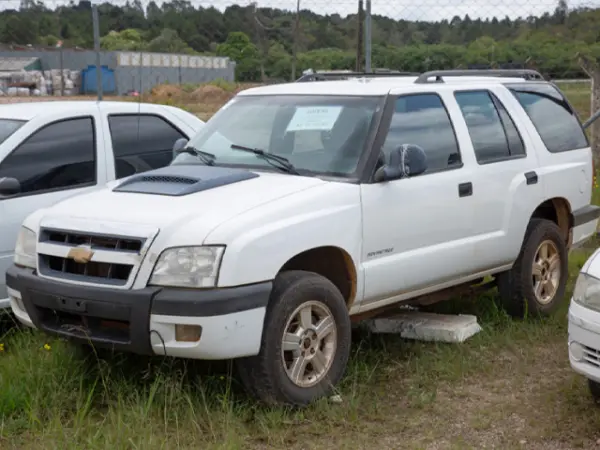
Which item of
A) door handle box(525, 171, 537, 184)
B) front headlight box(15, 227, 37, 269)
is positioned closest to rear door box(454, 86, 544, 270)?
door handle box(525, 171, 537, 184)

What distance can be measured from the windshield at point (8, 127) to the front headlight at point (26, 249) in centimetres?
128

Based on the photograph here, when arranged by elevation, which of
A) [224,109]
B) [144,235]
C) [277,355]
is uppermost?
[224,109]

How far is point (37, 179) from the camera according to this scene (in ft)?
20.3

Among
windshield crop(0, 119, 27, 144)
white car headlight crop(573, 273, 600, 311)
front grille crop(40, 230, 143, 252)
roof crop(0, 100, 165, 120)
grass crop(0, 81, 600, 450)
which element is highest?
roof crop(0, 100, 165, 120)

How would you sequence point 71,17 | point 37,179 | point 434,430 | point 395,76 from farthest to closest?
point 71,17
point 395,76
point 37,179
point 434,430

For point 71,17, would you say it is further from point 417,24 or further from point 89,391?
point 89,391

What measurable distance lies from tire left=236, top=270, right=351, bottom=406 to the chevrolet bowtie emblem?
0.95 meters

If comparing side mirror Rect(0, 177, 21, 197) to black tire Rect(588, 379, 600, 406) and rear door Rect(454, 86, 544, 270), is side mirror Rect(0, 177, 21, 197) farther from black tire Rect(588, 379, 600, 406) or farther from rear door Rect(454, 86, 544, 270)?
black tire Rect(588, 379, 600, 406)

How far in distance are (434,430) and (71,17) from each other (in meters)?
12.0

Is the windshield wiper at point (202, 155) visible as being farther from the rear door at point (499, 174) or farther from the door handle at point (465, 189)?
the rear door at point (499, 174)

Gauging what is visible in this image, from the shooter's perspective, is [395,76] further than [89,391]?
Yes

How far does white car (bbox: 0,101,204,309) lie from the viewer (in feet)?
19.5

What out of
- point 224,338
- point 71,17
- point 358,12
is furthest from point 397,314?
point 71,17

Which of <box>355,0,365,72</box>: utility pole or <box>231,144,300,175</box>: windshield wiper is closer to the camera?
<box>231,144,300,175</box>: windshield wiper
